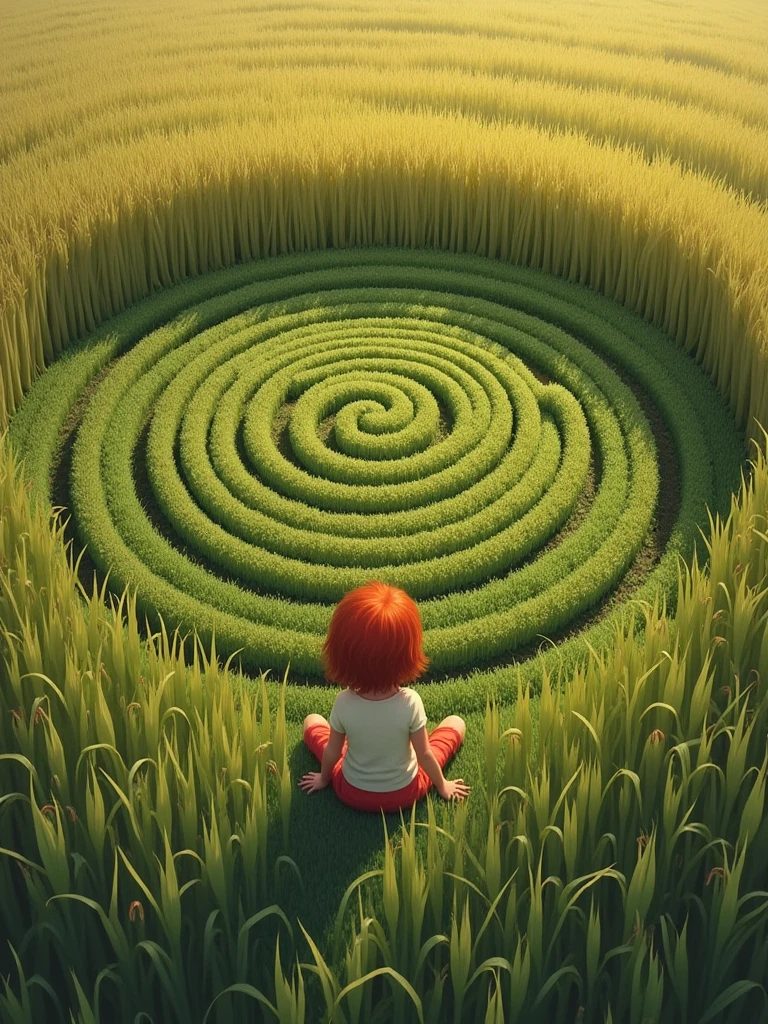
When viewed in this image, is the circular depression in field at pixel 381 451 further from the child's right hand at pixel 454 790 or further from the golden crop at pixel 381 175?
the child's right hand at pixel 454 790

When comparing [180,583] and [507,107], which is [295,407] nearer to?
[180,583]

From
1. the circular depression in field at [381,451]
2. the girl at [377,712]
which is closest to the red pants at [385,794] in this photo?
the girl at [377,712]

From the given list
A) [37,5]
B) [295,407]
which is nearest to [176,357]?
[295,407]

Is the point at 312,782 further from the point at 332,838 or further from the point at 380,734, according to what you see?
the point at 380,734

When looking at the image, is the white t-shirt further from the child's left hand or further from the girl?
the child's left hand

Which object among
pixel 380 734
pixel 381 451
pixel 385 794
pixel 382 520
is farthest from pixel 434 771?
pixel 381 451
